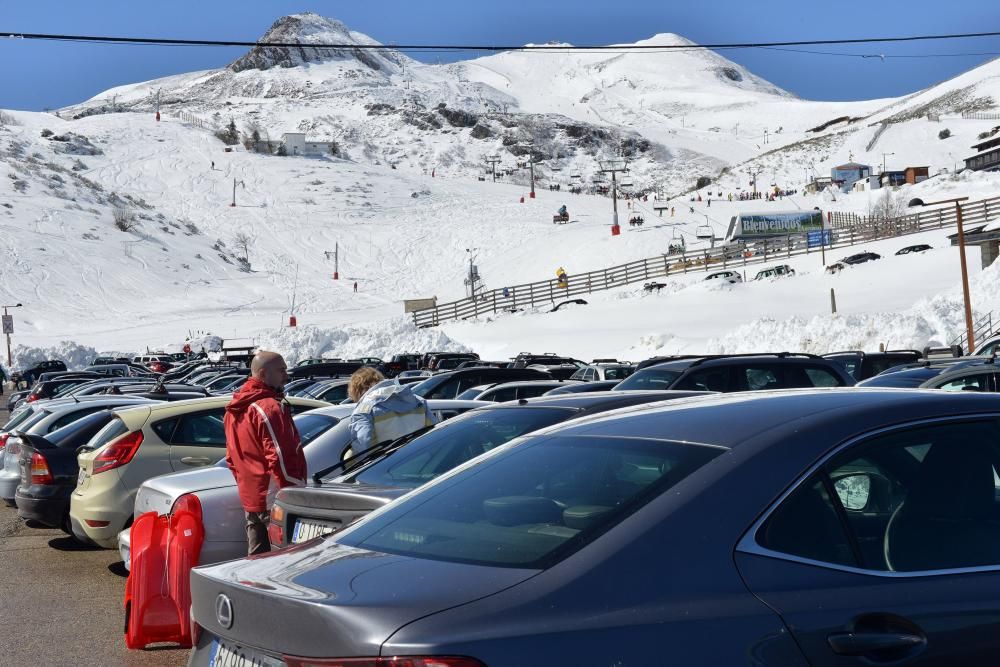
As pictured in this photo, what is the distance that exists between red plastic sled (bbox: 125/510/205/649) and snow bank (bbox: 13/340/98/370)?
55.3 m

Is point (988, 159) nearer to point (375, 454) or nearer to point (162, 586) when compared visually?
point (375, 454)

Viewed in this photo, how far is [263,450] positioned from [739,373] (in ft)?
23.8

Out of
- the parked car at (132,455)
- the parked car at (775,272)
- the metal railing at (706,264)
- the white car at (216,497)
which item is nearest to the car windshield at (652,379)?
the parked car at (132,455)

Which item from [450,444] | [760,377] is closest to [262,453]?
[450,444]

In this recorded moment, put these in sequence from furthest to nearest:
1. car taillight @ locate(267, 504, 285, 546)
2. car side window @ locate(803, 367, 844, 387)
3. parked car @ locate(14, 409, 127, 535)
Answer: car side window @ locate(803, 367, 844, 387)
parked car @ locate(14, 409, 127, 535)
car taillight @ locate(267, 504, 285, 546)

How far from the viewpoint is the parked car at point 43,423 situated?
13133 millimetres

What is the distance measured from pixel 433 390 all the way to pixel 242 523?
409 inches

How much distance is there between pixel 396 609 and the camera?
2.90 meters

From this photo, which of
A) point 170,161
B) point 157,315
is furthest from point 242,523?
point 170,161

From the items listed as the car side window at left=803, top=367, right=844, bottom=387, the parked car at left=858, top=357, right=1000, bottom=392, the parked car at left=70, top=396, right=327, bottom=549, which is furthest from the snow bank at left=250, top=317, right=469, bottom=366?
the parked car at left=70, top=396, right=327, bottom=549

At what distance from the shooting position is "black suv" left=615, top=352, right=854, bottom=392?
1290cm

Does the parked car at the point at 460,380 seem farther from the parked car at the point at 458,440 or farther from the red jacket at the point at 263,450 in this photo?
the parked car at the point at 458,440

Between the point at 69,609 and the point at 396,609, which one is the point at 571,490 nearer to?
the point at 396,609

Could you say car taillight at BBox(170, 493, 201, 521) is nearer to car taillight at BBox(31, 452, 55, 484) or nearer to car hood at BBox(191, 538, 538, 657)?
car hood at BBox(191, 538, 538, 657)
